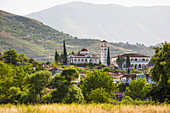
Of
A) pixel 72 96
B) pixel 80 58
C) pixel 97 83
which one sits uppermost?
pixel 80 58

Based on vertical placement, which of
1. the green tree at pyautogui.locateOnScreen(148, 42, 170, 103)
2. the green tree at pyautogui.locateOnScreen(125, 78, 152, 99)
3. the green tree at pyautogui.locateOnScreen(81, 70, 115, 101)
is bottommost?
the green tree at pyautogui.locateOnScreen(125, 78, 152, 99)

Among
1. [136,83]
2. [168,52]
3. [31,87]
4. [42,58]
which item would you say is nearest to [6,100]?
[31,87]

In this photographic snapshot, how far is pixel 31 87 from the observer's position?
109 ft

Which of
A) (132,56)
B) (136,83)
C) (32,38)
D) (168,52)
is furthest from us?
(32,38)

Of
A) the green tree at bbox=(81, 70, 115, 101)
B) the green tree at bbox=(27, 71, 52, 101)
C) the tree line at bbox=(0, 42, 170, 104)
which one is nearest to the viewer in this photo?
the tree line at bbox=(0, 42, 170, 104)

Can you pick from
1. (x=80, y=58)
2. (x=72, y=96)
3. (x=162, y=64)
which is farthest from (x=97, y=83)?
(x=80, y=58)

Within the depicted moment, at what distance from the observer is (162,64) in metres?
24.1

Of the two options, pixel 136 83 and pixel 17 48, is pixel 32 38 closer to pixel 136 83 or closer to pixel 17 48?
pixel 17 48

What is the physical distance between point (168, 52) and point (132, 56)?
70978 millimetres

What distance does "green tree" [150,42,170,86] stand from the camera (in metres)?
24.4

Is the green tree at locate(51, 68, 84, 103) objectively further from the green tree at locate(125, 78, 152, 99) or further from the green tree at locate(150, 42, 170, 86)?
the green tree at locate(125, 78, 152, 99)

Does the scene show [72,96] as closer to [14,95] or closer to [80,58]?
[14,95]

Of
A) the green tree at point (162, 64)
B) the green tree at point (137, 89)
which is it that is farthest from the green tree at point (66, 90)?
the green tree at point (137, 89)

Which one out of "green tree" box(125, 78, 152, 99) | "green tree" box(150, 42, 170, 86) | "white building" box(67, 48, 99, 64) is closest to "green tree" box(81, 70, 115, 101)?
"green tree" box(125, 78, 152, 99)
